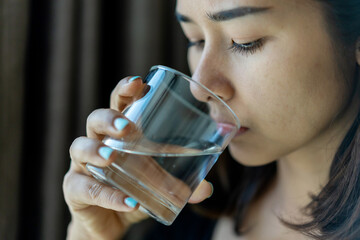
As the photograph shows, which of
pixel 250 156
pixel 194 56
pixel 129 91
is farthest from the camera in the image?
pixel 194 56

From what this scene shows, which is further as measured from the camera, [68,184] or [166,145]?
[68,184]

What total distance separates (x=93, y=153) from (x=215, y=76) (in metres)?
0.35

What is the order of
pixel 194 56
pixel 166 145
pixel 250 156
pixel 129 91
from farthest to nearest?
pixel 194 56
pixel 250 156
pixel 129 91
pixel 166 145

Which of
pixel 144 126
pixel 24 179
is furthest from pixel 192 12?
pixel 24 179

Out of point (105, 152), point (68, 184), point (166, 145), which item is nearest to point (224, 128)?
Result: point (166, 145)

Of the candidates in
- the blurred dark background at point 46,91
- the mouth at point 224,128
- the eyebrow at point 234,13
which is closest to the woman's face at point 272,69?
the eyebrow at point 234,13

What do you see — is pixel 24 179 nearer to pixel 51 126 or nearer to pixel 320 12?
pixel 51 126

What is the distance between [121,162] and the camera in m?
0.76

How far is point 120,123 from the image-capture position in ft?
2.54

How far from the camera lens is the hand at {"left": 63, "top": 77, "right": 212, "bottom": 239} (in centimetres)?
79

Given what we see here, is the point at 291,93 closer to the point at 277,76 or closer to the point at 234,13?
the point at 277,76

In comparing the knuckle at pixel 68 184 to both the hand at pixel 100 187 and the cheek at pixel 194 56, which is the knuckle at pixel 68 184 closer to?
the hand at pixel 100 187

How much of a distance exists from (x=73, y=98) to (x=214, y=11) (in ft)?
Result: 2.09

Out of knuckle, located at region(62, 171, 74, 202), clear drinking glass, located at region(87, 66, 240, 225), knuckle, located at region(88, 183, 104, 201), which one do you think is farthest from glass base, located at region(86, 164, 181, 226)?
knuckle, located at region(62, 171, 74, 202)
